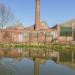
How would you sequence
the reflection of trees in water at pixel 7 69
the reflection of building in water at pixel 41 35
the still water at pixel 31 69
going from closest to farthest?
1. the reflection of trees in water at pixel 7 69
2. the still water at pixel 31 69
3. the reflection of building in water at pixel 41 35

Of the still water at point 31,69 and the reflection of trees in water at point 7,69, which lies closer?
the reflection of trees in water at point 7,69

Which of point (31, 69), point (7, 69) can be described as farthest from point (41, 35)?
point (7, 69)

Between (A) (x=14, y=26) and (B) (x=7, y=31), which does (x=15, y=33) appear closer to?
(B) (x=7, y=31)

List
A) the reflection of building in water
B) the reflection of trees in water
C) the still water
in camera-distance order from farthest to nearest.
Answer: the reflection of building in water → the still water → the reflection of trees in water

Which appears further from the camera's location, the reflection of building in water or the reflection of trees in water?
the reflection of building in water

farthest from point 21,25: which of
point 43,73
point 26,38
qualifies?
point 43,73

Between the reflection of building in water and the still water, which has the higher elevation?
the reflection of building in water

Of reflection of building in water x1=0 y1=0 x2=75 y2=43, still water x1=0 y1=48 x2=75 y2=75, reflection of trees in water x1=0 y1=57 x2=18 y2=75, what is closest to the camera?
reflection of trees in water x1=0 y1=57 x2=18 y2=75

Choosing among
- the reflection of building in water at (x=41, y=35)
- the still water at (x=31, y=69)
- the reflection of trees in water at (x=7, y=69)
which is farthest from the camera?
the reflection of building in water at (x=41, y=35)

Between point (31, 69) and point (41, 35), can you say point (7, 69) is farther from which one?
point (41, 35)

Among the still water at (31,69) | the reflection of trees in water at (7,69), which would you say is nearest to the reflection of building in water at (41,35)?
the still water at (31,69)

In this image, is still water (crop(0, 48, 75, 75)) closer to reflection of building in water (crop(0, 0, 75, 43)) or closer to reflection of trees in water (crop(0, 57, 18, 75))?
reflection of trees in water (crop(0, 57, 18, 75))

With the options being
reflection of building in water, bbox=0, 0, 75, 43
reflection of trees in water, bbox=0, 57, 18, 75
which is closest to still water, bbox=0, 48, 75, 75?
Result: reflection of trees in water, bbox=0, 57, 18, 75

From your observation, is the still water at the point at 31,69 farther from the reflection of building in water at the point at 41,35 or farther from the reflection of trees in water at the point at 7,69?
the reflection of building in water at the point at 41,35
